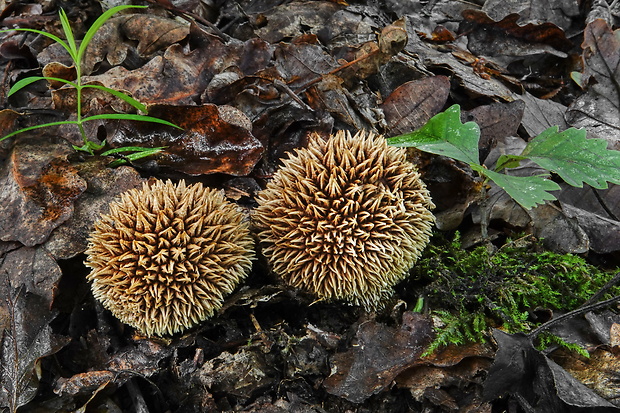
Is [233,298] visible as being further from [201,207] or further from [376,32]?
[376,32]

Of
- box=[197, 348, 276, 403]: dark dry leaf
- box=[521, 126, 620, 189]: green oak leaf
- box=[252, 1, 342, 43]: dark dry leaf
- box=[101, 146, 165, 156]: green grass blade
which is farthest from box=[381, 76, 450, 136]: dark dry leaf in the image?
box=[197, 348, 276, 403]: dark dry leaf

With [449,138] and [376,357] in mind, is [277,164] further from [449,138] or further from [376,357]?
[376,357]

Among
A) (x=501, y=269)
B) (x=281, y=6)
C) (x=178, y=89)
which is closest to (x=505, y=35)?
(x=281, y=6)

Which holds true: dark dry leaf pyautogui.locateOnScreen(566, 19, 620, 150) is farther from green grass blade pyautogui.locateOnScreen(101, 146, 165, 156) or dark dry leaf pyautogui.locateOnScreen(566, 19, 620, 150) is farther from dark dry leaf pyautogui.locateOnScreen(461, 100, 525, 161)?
green grass blade pyautogui.locateOnScreen(101, 146, 165, 156)

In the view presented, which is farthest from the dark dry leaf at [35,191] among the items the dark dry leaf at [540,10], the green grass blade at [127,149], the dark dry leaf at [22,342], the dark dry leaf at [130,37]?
the dark dry leaf at [540,10]

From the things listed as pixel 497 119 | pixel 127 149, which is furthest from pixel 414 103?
pixel 127 149

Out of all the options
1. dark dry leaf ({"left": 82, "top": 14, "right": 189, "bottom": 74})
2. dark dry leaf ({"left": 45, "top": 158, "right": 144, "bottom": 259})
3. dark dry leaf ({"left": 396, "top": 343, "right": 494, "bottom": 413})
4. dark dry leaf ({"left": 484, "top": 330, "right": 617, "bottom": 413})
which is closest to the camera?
dark dry leaf ({"left": 484, "top": 330, "right": 617, "bottom": 413})
